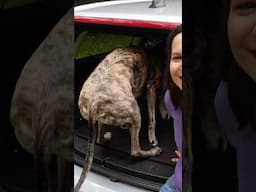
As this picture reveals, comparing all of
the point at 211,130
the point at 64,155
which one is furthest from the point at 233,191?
the point at 64,155

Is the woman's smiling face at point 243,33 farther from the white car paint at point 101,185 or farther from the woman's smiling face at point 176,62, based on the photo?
the white car paint at point 101,185

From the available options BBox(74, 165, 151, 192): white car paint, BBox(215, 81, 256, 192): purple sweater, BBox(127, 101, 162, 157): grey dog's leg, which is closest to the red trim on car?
BBox(127, 101, 162, 157): grey dog's leg

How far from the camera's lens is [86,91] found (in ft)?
6.61

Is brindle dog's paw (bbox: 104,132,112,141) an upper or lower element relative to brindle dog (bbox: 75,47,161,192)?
lower

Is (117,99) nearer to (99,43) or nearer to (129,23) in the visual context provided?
(129,23)

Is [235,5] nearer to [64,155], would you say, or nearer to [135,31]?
[64,155]

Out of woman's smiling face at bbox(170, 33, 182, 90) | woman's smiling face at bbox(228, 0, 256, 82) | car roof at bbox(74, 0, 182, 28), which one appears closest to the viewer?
woman's smiling face at bbox(228, 0, 256, 82)

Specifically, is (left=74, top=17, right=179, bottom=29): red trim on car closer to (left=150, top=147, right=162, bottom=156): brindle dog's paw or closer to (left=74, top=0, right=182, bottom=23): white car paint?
(left=74, top=0, right=182, bottom=23): white car paint

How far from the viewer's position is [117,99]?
6.36ft

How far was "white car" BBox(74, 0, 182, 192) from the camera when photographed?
1782mm

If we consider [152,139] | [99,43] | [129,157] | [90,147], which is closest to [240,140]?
[90,147]

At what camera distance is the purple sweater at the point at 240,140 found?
29.8 inches

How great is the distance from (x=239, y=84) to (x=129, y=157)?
1.25 m

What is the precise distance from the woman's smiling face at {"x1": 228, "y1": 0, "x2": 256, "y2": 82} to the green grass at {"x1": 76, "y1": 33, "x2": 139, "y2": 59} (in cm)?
162
